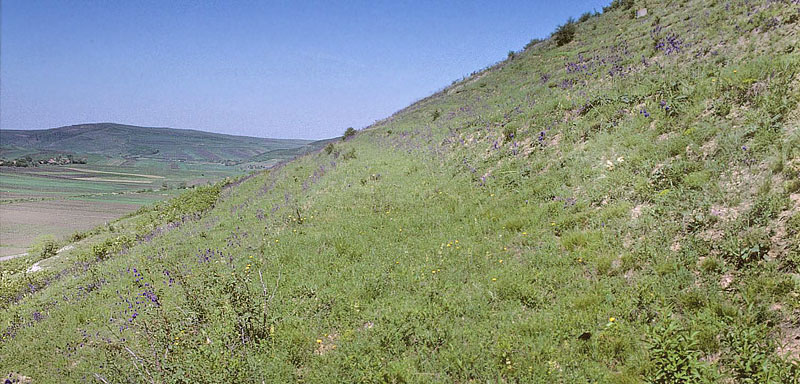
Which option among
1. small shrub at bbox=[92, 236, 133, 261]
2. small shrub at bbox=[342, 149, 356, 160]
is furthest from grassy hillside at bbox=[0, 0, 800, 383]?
small shrub at bbox=[342, 149, 356, 160]

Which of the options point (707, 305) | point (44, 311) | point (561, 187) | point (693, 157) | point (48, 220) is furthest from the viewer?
point (48, 220)

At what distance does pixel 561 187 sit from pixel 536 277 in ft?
11.9

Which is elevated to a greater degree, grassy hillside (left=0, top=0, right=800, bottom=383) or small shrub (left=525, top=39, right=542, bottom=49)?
small shrub (left=525, top=39, right=542, bottom=49)

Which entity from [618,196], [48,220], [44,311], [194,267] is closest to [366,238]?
[194,267]

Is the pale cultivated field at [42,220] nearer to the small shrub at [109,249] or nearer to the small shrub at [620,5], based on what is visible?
the small shrub at [109,249]

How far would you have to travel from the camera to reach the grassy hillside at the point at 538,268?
4.43 metres

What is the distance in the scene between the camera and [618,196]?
7379mm

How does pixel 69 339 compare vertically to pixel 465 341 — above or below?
below

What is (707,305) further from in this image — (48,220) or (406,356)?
(48,220)

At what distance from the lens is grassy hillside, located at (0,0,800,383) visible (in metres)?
4.43

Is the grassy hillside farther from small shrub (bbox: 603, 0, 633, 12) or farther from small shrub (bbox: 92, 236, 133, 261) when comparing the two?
small shrub (bbox: 603, 0, 633, 12)

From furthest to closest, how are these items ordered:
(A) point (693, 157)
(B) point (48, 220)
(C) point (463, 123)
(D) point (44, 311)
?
(B) point (48, 220)
(C) point (463, 123)
(D) point (44, 311)
(A) point (693, 157)

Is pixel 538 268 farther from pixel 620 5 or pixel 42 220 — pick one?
pixel 42 220

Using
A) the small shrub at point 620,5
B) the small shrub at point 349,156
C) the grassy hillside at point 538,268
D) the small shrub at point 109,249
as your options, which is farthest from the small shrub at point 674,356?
the small shrub at point 620,5
